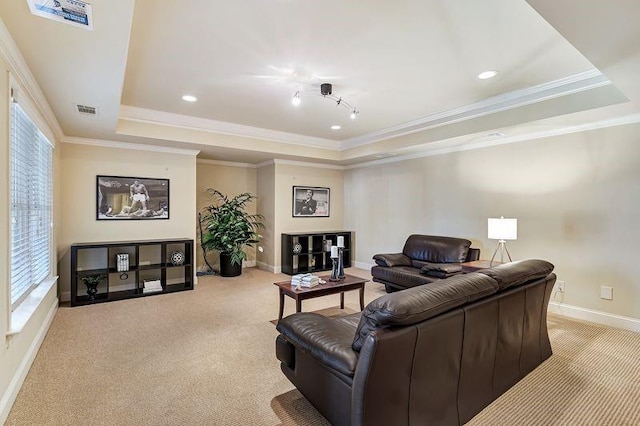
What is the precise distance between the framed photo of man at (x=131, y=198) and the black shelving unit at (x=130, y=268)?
494 millimetres

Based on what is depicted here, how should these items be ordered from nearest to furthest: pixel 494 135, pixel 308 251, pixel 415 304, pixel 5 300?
pixel 415 304 < pixel 5 300 < pixel 494 135 < pixel 308 251

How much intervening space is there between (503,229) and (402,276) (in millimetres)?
1405

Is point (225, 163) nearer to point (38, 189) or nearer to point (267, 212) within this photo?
point (267, 212)

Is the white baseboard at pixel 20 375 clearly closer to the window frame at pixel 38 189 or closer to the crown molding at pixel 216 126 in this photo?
the window frame at pixel 38 189

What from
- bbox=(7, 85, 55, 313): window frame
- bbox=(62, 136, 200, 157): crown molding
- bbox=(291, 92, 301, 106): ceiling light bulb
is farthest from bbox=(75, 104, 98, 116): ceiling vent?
bbox=(291, 92, 301, 106): ceiling light bulb

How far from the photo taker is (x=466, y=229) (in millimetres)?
4980

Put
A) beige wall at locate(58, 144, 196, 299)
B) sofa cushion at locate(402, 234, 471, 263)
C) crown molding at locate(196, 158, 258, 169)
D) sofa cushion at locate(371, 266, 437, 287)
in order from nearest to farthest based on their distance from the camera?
1. sofa cushion at locate(371, 266, 437, 287)
2. beige wall at locate(58, 144, 196, 299)
3. sofa cushion at locate(402, 234, 471, 263)
4. crown molding at locate(196, 158, 258, 169)

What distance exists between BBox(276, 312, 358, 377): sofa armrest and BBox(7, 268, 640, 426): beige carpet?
0.49 m

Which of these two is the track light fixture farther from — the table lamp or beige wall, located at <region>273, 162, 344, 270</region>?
beige wall, located at <region>273, 162, 344, 270</region>

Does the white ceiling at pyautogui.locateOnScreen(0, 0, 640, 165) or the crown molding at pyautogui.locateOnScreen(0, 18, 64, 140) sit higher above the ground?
the white ceiling at pyautogui.locateOnScreen(0, 0, 640, 165)

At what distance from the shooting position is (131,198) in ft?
15.9

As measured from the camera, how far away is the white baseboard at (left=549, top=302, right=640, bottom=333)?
11.2ft

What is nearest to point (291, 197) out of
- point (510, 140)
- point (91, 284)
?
point (91, 284)

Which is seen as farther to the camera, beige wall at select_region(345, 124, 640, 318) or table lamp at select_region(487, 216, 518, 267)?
table lamp at select_region(487, 216, 518, 267)
